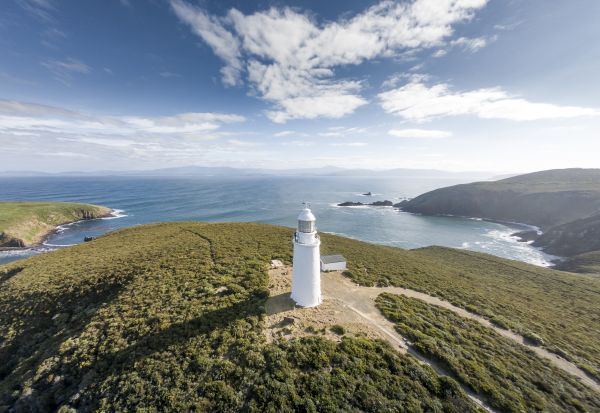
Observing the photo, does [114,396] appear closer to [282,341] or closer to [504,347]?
[282,341]

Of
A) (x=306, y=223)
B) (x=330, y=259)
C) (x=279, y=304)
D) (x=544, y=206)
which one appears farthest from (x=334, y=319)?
(x=544, y=206)

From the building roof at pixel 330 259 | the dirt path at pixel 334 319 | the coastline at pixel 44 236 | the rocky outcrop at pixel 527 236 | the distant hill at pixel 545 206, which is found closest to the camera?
the dirt path at pixel 334 319

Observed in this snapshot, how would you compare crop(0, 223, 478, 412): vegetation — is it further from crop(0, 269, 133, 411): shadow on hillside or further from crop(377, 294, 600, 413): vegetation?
crop(377, 294, 600, 413): vegetation

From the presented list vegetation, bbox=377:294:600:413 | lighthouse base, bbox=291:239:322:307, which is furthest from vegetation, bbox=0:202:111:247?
vegetation, bbox=377:294:600:413

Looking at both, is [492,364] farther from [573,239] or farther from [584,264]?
[573,239]

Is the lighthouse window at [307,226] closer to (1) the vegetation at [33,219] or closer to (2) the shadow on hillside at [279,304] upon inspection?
(2) the shadow on hillside at [279,304]

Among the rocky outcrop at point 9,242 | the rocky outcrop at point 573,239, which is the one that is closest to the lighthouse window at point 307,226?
the rocky outcrop at point 9,242

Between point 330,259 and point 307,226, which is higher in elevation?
point 307,226
